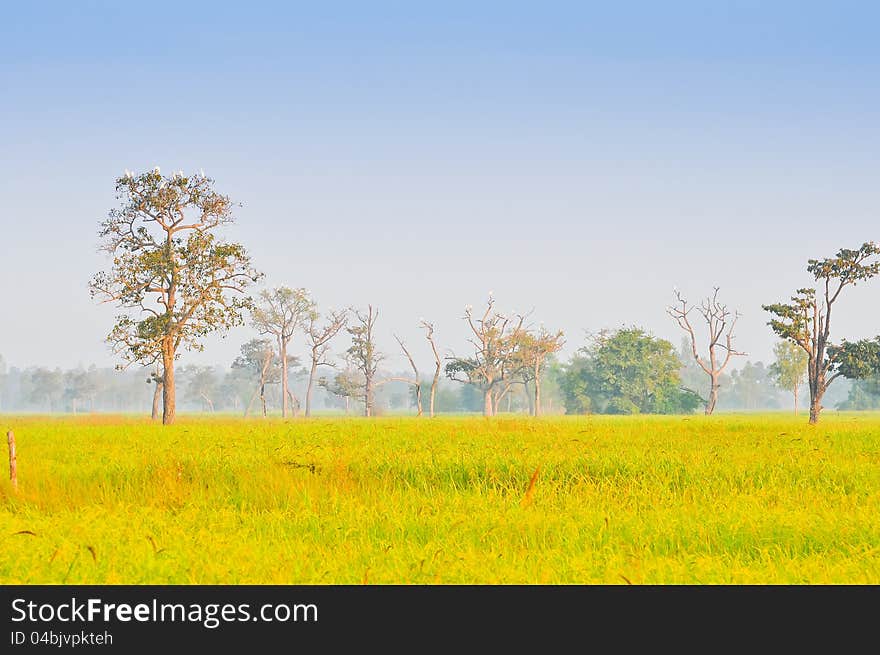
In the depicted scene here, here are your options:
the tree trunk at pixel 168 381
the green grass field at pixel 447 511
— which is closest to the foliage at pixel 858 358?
the green grass field at pixel 447 511

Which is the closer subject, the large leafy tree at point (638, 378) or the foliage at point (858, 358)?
the foliage at point (858, 358)

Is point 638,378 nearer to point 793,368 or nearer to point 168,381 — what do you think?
point 793,368

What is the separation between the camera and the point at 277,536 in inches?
389

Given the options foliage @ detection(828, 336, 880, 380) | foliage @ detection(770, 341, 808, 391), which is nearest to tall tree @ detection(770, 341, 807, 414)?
foliage @ detection(770, 341, 808, 391)

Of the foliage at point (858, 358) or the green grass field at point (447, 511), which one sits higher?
the foliage at point (858, 358)

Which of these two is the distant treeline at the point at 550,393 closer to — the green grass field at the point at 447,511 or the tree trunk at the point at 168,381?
the tree trunk at the point at 168,381

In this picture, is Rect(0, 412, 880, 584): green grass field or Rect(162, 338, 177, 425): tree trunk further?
Rect(162, 338, 177, 425): tree trunk

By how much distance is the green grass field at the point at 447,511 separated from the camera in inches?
293

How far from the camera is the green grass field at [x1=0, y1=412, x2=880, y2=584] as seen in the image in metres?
7.43

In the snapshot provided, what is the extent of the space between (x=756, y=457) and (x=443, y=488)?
693 centimetres

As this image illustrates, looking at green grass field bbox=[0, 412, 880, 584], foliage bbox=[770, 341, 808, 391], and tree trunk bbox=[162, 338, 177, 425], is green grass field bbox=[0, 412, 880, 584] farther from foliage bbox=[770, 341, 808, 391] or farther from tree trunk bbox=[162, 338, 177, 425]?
foliage bbox=[770, 341, 808, 391]
